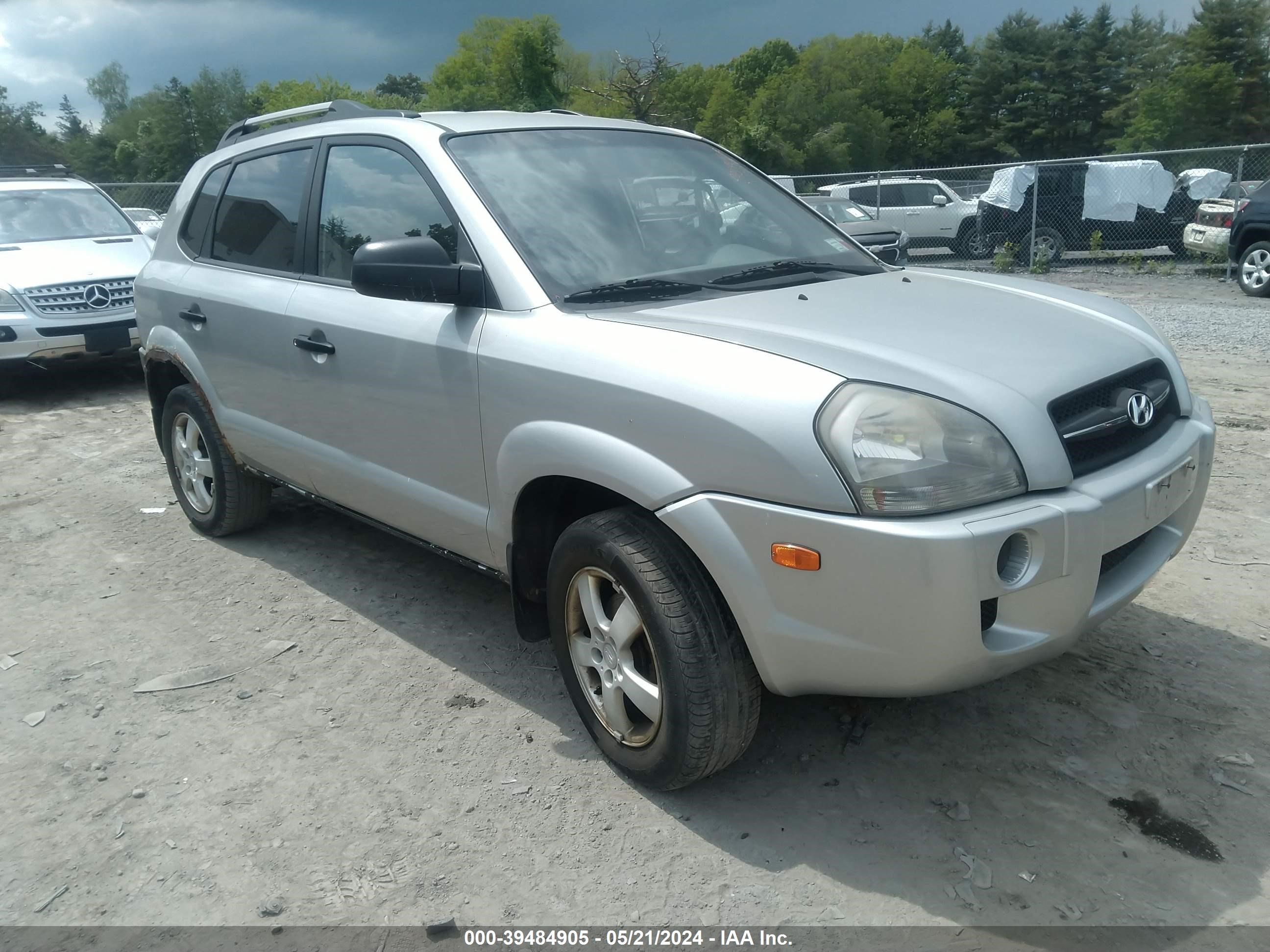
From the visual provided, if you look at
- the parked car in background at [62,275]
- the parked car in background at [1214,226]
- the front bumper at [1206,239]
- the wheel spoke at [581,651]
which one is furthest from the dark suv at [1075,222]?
the wheel spoke at [581,651]

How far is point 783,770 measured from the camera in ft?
9.74

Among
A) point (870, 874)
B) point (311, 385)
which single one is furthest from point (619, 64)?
point (870, 874)

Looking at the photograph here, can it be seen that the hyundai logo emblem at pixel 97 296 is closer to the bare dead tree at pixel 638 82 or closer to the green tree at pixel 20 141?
the bare dead tree at pixel 638 82

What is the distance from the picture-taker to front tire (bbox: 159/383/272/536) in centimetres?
474

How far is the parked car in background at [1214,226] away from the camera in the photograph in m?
14.8

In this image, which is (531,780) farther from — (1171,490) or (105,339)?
(105,339)

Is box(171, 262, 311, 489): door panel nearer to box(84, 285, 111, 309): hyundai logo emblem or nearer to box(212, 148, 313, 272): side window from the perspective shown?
box(212, 148, 313, 272): side window

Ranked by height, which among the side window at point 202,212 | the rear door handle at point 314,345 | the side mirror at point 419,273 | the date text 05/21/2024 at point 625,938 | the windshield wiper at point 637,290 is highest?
the side window at point 202,212

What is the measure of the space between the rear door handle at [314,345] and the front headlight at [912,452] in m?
2.01

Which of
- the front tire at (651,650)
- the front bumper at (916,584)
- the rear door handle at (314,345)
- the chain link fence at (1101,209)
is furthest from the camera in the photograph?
the chain link fence at (1101,209)

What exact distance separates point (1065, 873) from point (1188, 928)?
28 centimetres

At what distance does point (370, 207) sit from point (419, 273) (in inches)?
32.1

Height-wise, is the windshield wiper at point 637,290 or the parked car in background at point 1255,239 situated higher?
the windshield wiper at point 637,290

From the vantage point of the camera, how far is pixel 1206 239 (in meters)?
15.0
